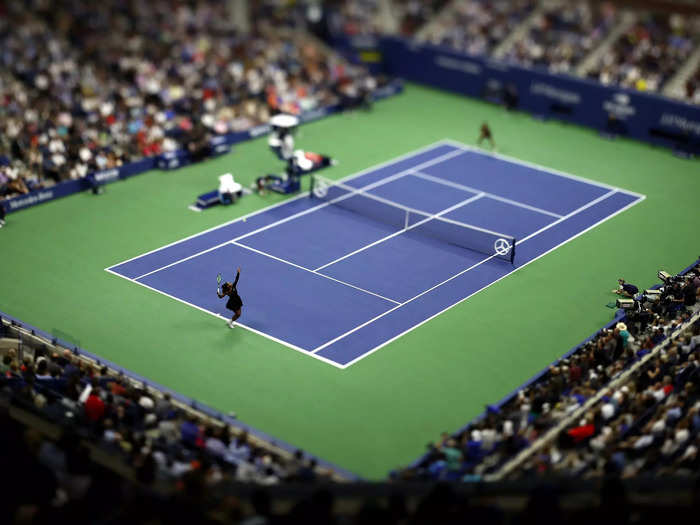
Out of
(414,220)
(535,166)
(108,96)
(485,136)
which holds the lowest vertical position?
(414,220)

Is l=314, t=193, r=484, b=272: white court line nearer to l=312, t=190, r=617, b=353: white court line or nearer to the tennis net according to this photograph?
the tennis net

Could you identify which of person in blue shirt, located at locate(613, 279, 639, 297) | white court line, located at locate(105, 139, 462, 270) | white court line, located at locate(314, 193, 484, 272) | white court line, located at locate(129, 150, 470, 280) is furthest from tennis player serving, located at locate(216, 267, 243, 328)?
person in blue shirt, located at locate(613, 279, 639, 297)

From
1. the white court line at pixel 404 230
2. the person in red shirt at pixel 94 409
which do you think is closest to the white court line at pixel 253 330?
the white court line at pixel 404 230

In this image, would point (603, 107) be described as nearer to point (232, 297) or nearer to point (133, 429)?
point (232, 297)

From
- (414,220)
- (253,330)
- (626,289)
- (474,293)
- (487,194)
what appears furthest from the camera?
(487,194)

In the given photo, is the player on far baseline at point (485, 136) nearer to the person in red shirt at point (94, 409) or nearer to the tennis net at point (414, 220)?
the tennis net at point (414, 220)

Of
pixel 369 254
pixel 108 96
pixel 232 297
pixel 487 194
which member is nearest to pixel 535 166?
pixel 487 194
